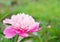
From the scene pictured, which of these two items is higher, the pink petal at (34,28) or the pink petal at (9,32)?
the pink petal at (34,28)

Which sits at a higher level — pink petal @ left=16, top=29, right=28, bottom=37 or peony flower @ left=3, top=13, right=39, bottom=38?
peony flower @ left=3, top=13, right=39, bottom=38

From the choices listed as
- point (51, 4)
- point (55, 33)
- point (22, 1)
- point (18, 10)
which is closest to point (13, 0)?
point (22, 1)

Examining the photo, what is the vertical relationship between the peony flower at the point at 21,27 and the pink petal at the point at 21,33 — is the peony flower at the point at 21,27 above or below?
above

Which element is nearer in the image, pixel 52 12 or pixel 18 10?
pixel 18 10

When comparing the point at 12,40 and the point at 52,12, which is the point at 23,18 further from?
the point at 52,12

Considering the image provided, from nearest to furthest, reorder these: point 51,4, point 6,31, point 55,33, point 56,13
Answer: point 6,31
point 55,33
point 56,13
point 51,4

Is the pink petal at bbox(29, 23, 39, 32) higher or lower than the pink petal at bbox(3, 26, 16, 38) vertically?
higher

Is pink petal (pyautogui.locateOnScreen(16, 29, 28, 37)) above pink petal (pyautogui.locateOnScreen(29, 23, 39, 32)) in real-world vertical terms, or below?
below

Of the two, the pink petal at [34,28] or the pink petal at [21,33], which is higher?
the pink petal at [34,28]
